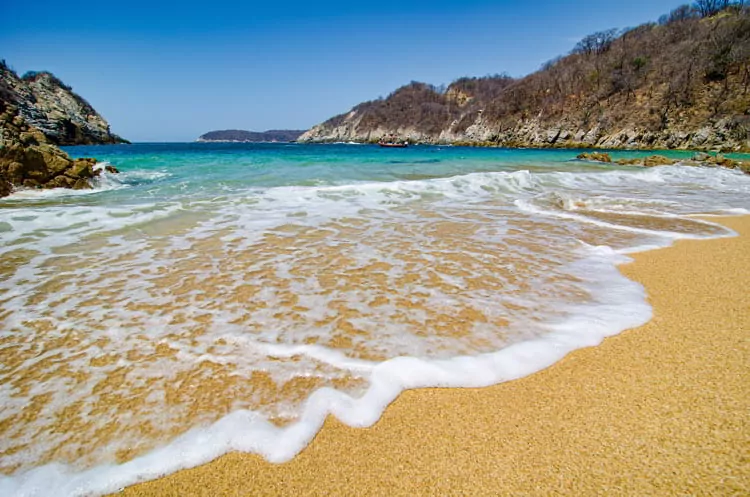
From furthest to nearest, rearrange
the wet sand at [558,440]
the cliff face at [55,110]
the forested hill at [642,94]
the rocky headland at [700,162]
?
the cliff face at [55,110] < the forested hill at [642,94] < the rocky headland at [700,162] < the wet sand at [558,440]

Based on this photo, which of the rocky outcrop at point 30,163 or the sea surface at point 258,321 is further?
the rocky outcrop at point 30,163

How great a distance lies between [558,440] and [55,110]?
346 ft

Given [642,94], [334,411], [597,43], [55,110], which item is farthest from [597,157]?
[55,110]

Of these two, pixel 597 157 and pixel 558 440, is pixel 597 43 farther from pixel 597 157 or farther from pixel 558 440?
pixel 558 440

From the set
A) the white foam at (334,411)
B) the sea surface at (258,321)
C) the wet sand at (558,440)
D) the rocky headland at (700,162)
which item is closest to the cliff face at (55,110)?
the sea surface at (258,321)

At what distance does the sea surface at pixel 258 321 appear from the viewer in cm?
192

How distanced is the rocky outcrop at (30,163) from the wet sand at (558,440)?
43.1ft

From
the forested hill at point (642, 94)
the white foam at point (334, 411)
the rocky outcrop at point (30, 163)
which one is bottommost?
the white foam at point (334, 411)

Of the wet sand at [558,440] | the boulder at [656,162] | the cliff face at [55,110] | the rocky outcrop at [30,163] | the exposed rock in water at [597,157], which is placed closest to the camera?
the wet sand at [558,440]

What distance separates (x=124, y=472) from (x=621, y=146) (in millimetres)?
70079

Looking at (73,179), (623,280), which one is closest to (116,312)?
(623,280)

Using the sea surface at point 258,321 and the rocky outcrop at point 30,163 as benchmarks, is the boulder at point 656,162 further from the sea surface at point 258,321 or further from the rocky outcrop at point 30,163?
the rocky outcrop at point 30,163

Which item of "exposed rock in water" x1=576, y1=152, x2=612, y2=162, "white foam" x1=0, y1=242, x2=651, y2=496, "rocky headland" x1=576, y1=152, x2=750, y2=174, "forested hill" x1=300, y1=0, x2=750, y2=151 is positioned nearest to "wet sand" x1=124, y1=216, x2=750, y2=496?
"white foam" x1=0, y1=242, x2=651, y2=496

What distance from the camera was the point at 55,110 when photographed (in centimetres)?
7625
